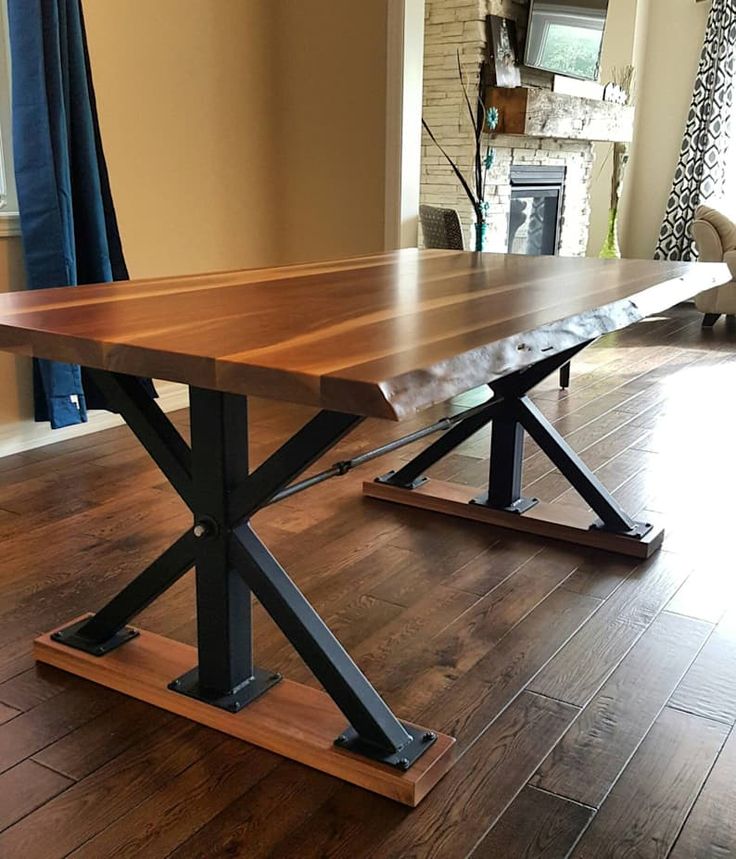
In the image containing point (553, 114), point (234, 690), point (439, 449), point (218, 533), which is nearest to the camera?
point (218, 533)

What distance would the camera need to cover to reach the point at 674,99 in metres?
7.23

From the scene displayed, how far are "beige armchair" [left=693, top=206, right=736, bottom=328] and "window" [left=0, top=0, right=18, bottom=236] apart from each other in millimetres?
4162

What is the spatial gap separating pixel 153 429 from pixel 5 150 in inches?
82.3

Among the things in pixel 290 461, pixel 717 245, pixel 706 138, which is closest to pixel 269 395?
pixel 290 461

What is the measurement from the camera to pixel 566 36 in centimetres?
570

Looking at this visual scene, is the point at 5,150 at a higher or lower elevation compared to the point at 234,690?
higher

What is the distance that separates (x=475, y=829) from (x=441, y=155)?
14.8ft

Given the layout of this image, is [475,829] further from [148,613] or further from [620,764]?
[148,613]

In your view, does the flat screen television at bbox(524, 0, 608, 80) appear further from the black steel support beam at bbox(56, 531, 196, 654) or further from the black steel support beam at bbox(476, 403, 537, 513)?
the black steel support beam at bbox(56, 531, 196, 654)

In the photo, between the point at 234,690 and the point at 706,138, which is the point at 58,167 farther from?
the point at 706,138

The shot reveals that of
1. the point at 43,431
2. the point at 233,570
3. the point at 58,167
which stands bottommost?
the point at 43,431

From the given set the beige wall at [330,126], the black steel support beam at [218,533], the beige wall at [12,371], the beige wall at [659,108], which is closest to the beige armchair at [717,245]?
the beige wall at [659,108]

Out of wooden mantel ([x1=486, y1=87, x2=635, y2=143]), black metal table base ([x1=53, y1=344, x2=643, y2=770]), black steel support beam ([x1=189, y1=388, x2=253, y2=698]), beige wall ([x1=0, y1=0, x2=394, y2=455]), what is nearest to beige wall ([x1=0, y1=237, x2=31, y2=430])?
beige wall ([x1=0, y1=0, x2=394, y2=455])

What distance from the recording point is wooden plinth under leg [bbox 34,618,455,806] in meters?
1.52
